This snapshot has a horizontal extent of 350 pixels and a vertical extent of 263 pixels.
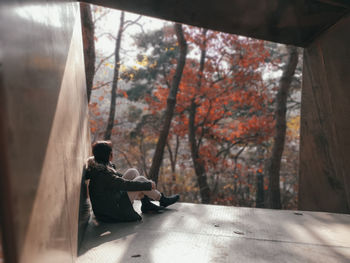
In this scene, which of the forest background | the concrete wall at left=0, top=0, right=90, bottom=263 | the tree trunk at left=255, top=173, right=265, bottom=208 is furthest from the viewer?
the tree trunk at left=255, top=173, right=265, bottom=208

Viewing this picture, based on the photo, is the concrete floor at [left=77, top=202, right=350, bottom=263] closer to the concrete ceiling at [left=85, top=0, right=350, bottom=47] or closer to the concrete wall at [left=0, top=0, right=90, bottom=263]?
the concrete wall at [left=0, top=0, right=90, bottom=263]

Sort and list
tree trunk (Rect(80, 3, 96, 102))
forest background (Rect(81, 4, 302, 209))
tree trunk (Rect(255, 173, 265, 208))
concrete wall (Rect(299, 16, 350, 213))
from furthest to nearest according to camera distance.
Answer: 1. tree trunk (Rect(255, 173, 265, 208))
2. forest background (Rect(81, 4, 302, 209))
3. tree trunk (Rect(80, 3, 96, 102))
4. concrete wall (Rect(299, 16, 350, 213))

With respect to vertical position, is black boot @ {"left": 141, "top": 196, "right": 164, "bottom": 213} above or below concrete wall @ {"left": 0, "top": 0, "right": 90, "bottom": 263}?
below

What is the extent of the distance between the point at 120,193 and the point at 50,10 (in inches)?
92.4

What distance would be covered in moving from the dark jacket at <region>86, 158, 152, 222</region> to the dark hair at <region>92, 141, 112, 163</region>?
0.24 ft

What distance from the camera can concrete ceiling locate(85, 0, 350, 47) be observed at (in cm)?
389

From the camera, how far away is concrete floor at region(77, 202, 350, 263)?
106 inches

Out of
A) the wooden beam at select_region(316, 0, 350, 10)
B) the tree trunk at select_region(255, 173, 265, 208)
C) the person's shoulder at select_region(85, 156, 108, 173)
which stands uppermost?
the wooden beam at select_region(316, 0, 350, 10)

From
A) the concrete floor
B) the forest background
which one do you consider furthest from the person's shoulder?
the forest background

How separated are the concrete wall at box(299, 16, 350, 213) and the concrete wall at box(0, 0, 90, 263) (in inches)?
155

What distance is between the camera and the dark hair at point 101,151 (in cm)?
343

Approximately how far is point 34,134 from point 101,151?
203cm

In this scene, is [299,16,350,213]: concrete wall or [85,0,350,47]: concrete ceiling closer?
[85,0,350,47]: concrete ceiling

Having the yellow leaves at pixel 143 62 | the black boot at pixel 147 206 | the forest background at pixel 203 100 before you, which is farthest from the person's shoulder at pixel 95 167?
the yellow leaves at pixel 143 62
